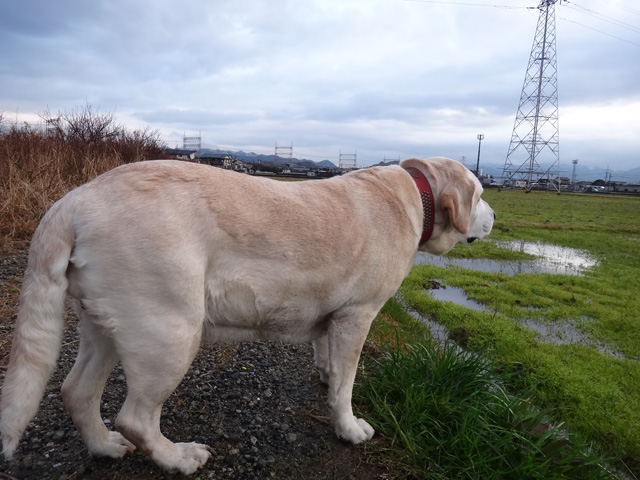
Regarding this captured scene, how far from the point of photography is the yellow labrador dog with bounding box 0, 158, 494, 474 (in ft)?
6.63

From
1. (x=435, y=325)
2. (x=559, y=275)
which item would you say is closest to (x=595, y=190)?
(x=559, y=275)

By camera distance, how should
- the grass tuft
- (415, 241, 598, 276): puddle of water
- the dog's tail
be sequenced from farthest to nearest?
1. (415, 241, 598, 276): puddle of water
2. the grass tuft
3. the dog's tail

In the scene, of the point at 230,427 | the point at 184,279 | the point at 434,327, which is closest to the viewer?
the point at 184,279

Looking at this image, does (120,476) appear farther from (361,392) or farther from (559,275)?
(559,275)

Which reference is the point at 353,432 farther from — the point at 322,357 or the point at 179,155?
the point at 179,155

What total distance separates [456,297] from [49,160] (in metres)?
8.71

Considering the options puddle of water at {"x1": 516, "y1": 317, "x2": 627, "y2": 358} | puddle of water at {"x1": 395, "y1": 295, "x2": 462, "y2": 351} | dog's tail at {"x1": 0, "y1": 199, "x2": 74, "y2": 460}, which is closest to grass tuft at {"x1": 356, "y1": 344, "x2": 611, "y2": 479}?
puddle of water at {"x1": 395, "y1": 295, "x2": 462, "y2": 351}

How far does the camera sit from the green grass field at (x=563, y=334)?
361cm

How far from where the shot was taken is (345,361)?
281 cm

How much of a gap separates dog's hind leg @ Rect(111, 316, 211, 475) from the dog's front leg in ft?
3.16

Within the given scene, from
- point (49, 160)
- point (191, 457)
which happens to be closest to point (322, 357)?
point (191, 457)

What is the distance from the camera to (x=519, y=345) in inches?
195

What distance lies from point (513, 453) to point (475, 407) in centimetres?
38

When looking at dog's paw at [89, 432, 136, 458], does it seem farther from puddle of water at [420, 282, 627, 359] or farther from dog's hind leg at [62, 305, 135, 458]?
puddle of water at [420, 282, 627, 359]
